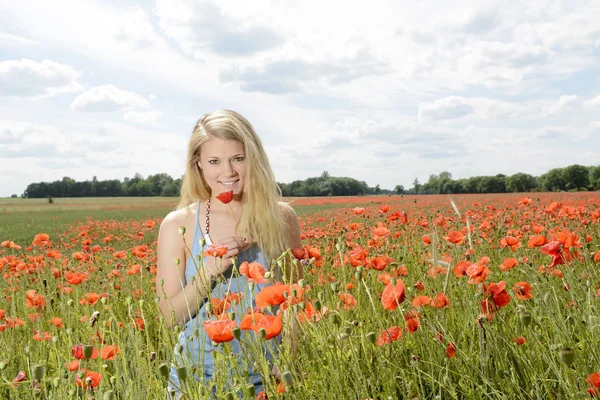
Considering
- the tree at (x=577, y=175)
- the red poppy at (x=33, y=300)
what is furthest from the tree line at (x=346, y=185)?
the red poppy at (x=33, y=300)

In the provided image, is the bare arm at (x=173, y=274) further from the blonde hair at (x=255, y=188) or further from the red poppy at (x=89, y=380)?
the red poppy at (x=89, y=380)

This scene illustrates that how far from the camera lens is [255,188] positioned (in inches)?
107

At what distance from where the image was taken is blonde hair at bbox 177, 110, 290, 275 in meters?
2.70

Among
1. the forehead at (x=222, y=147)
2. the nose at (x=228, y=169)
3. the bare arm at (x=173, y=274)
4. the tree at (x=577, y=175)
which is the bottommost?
the bare arm at (x=173, y=274)

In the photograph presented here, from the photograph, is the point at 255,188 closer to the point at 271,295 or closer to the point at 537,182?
the point at 271,295

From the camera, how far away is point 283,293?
5.12 ft

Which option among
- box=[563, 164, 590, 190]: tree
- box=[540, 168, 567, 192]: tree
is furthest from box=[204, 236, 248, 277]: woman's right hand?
box=[563, 164, 590, 190]: tree

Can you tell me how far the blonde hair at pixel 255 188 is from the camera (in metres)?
2.70

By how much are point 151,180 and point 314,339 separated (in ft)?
255

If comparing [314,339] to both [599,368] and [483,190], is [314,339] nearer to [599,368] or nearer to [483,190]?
[599,368]

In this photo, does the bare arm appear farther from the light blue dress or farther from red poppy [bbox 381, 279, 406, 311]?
red poppy [bbox 381, 279, 406, 311]

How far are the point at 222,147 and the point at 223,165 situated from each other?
9 centimetres

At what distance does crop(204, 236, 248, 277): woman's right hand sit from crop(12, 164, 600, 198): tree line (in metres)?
50.1

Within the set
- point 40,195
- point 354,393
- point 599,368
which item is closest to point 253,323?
point 354,393
